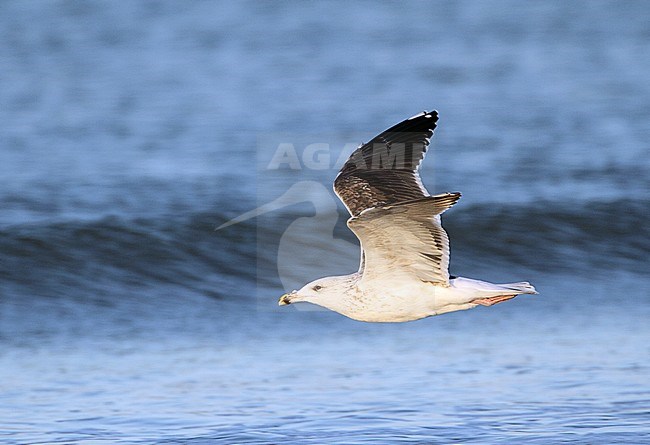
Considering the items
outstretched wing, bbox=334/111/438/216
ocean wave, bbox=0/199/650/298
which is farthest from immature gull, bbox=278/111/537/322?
ocean wave, bbox=0/199/650/298

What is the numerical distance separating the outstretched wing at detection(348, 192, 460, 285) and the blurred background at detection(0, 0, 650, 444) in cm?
119

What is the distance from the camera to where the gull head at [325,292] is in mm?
6375

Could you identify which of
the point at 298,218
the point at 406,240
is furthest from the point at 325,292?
the point at 298,218

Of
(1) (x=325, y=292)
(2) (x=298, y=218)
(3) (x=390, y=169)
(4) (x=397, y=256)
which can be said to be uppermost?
(2) (x=298, y=218)

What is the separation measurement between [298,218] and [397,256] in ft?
20.7

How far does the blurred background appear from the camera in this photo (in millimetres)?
7480

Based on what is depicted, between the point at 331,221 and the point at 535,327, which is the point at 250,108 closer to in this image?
the point at 331,221

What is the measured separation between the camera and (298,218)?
12422 mm

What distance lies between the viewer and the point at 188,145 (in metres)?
14.3

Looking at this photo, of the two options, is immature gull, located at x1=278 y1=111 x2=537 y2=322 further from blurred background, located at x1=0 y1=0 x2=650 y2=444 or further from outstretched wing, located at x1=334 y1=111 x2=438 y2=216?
blurred background, located at x1=0 y1=0 x2=650 y2=444

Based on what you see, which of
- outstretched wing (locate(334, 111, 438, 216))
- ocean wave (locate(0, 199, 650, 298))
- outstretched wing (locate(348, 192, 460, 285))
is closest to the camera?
outstretched wing (locate(348, 192, 460, 285))

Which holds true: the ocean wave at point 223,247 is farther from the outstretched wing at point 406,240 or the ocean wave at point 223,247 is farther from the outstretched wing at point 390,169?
the outstretched wing at point 406,240

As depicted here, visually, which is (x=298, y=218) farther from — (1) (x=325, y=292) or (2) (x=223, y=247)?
(1) (x=325, y=292)

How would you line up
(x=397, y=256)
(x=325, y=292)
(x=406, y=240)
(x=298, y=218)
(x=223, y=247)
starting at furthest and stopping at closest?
(x=298, y=218), (x=223, y=247), (x=325, y=292), (x=397, y=256), (x=406, y=240)
